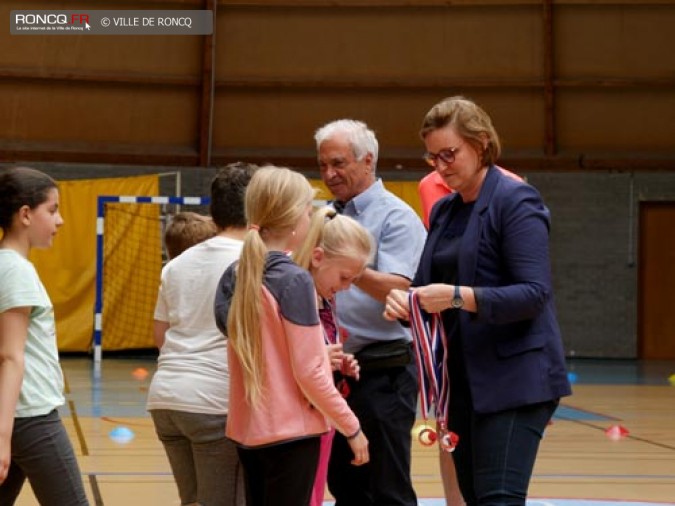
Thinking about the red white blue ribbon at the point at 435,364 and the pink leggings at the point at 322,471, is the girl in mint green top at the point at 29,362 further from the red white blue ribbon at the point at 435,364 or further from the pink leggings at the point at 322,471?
the red white blue ribbon at the point at 435,364

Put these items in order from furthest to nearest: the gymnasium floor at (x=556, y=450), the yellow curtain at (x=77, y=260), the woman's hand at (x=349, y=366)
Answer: the yellow curtain at (x=77, y=260) < the gymnasium floor at (x=556, y=450) < the woman's hand at (x=349, y=366)

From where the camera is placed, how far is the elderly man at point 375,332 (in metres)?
3.95

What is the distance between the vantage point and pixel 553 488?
6.63 metres

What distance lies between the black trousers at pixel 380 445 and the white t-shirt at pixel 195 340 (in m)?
0.54

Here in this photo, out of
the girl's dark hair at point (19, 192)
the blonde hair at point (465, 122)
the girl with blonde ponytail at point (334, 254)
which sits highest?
the blonde hair at point (465, 122)

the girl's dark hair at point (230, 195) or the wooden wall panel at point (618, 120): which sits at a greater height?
the wooden wall panel at point (618, 120)

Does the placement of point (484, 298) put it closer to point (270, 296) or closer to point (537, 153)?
point (270, 296)

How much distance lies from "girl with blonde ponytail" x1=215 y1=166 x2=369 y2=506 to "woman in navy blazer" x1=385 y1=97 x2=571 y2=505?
12.8 inches

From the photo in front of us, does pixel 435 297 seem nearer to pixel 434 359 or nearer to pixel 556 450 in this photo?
pixel 434 359

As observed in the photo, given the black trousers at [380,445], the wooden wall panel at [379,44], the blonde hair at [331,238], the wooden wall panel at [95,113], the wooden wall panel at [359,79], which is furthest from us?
the wooden wall panel at [379,44]

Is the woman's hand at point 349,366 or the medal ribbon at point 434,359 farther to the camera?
the woman's hand at point 349,366

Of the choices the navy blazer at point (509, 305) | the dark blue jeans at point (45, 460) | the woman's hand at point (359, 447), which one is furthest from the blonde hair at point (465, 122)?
the dark blue jeans at point (45, 460)

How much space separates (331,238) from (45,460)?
103 centimetres

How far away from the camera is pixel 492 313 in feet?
10.4
